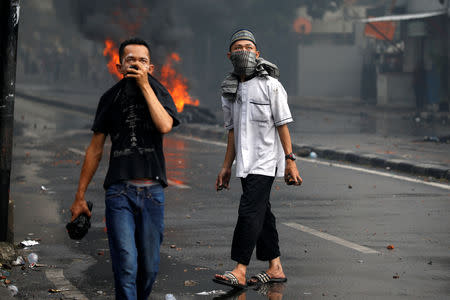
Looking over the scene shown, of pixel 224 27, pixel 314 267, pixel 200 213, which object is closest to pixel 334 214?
pixel 200 213

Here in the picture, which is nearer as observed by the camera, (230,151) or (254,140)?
(254,140)

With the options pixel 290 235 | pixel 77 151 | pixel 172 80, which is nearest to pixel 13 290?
pixel 290 235

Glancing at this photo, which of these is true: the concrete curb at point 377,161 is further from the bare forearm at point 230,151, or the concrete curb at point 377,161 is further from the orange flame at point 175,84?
the orange flame at point 175,84

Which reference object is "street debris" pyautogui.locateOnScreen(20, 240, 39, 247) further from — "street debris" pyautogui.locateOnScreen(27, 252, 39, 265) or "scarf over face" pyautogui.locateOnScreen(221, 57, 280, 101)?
"scarf over face" pyautogui.locateOnScreen(221, 57, 280, 101)

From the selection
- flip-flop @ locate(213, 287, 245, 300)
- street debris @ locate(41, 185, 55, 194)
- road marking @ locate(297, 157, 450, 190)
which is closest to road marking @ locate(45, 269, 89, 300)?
flip-flop @ locate(213, 287, 245, 300)

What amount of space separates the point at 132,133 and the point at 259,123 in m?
1.72

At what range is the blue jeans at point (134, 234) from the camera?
199 inches

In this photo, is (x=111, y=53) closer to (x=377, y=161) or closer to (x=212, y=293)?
(x=377, y=161)

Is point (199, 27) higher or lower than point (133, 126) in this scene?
higher

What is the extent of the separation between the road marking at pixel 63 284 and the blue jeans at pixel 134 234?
4.31 ft

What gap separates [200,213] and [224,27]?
1172 inches

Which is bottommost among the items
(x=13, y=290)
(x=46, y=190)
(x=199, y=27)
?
(x=13, y=290)

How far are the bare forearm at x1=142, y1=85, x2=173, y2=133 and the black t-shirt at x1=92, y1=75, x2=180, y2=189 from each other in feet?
0.24

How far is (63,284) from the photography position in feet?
22.3
